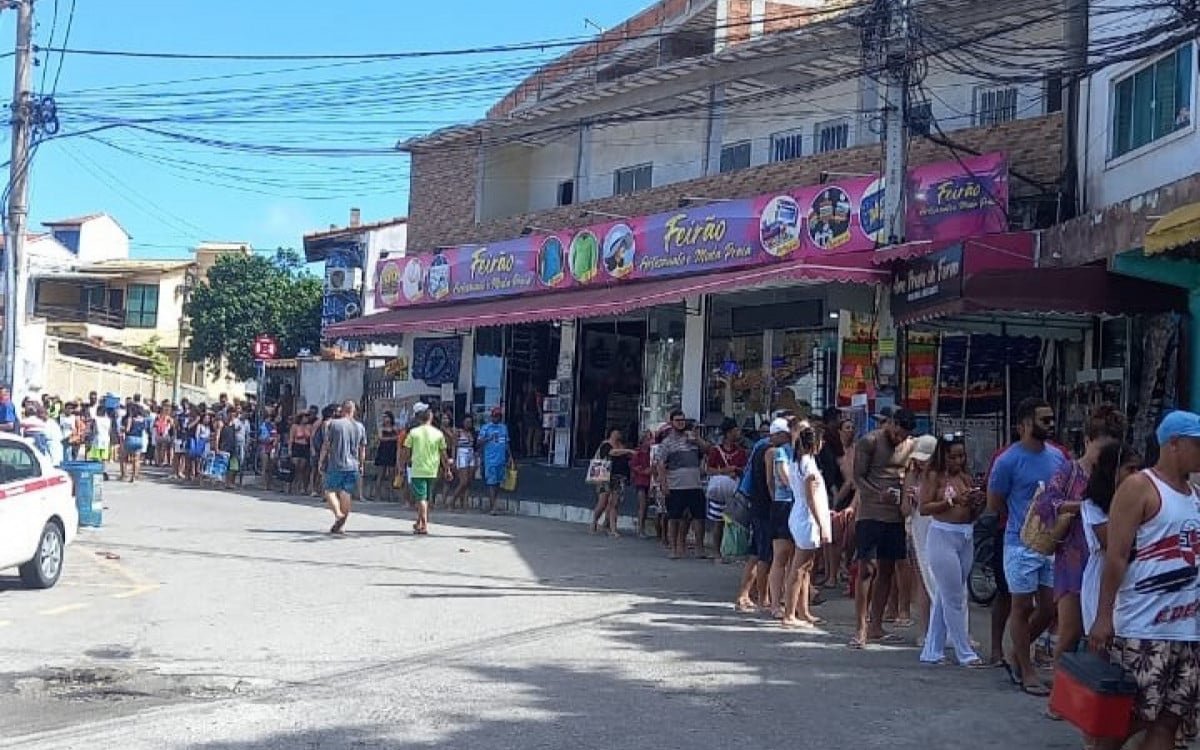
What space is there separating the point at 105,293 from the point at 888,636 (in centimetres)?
5170

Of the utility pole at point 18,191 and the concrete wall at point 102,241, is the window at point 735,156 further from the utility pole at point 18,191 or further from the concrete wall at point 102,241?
the concrete wall at point 102,241

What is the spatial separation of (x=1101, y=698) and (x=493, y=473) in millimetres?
17567

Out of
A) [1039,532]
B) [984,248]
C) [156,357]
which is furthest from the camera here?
[156,357]

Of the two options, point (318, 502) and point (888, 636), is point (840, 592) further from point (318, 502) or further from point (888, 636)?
point (318, 502)

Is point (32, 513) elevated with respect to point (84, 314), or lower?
lower

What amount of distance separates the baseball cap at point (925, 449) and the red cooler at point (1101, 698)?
3561mm

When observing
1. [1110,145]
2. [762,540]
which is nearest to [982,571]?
[762,540]

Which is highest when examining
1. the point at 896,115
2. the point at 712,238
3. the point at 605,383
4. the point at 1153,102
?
the point at 1153,102

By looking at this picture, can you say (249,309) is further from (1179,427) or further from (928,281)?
(1179,427)

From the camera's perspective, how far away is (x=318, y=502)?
79.6 ft

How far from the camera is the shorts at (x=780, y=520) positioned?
1087cm

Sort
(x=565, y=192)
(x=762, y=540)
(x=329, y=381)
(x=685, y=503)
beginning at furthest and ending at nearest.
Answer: (x=329, y=381)
(x=565, y=192)
(x=685, y=503)
(x=762, y=540)

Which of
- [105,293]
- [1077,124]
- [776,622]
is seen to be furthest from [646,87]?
[105,293]

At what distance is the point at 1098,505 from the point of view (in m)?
6.33
